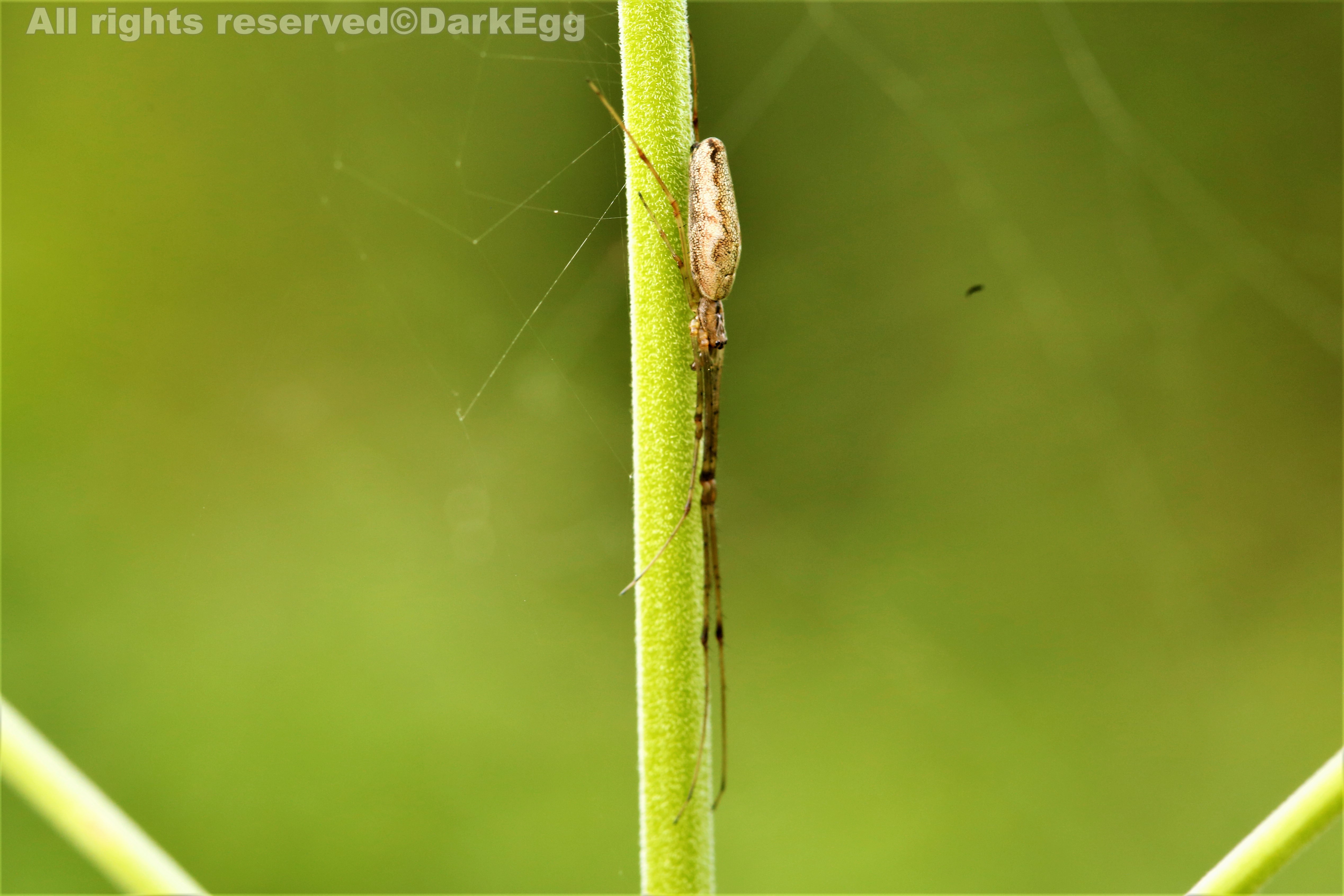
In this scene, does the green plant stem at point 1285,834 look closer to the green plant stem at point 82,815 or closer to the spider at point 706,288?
the spider at point 706,288

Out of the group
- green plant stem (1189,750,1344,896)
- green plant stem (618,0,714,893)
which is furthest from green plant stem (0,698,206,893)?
green plant stem (1189,750,1344,896)

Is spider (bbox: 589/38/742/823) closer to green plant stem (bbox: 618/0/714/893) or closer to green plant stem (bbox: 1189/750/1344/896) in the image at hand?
green plant stem (bbox: 618/0/714/893)

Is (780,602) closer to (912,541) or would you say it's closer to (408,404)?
(912,541)

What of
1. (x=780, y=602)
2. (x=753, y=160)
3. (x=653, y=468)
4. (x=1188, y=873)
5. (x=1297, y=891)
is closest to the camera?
(x=653, y=468)

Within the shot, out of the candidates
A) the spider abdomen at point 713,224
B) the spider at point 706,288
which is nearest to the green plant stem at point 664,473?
the spider at point 706,288

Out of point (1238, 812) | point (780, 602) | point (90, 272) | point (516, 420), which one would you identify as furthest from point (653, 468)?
point (1238, 812)

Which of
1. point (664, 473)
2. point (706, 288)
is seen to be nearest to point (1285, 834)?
point (664, 473)

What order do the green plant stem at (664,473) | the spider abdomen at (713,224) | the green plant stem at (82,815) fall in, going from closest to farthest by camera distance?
the green plant stem at (82,815)
the green plant stem at (664,473)
the spider abdomen at (713,224)
